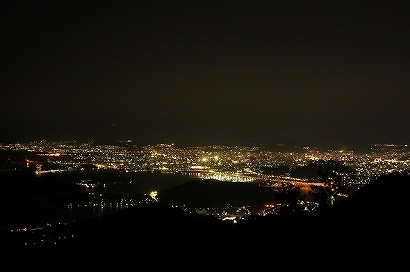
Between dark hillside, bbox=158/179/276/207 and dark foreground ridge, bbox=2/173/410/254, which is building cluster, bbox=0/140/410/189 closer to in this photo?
dark hillside, bbox=158/179/276/207

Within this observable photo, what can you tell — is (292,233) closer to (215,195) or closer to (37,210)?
(215,195)

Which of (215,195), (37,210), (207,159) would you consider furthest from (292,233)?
(207,159)

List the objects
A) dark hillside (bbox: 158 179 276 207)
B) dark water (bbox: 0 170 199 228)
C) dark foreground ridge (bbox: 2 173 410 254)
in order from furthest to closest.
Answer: dark hillside (bbox: 158 179 276 207), dark water (bbox: 0 170 199 228), dark foreground ridge (bbox: 2 173 410 254)

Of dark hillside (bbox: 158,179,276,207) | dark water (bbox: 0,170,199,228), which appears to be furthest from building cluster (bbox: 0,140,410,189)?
dark water (bbox: 0,170,199,228)

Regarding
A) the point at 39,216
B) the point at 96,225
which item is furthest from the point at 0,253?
the point at 39,216

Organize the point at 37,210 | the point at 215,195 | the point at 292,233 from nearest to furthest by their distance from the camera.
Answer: the point at 292,233 → the point at 37,210 → the point at 215,195

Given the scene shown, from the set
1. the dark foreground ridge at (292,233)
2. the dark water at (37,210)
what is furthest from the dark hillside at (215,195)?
the dark foreground ridge at (292,233)

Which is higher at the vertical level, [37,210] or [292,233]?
[292,233]

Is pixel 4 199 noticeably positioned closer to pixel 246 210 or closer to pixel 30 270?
pixel 246 210

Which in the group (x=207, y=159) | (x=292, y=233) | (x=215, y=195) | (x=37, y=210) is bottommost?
(x=207, y=159)
